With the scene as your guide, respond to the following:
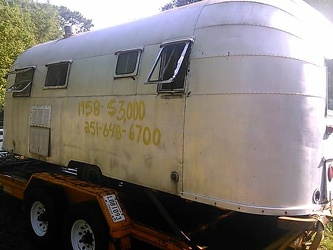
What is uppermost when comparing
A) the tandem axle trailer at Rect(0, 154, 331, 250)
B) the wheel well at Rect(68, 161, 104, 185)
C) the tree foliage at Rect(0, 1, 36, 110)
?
the tree foliage at Rect(0, 1, 36, 110)

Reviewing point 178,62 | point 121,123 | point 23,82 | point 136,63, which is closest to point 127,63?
point 136,63

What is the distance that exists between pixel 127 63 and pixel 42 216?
2857 mm

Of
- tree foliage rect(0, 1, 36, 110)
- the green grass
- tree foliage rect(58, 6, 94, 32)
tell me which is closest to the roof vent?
the green grass

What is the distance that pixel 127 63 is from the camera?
15.6ft

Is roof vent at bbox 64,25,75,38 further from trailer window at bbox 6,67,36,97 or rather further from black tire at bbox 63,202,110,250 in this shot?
black tire at bbox 63,202,110,250

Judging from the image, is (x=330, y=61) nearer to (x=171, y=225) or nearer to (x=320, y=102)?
(x=320, y=102)

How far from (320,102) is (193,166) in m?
1.60

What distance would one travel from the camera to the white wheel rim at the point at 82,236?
451 centimetres

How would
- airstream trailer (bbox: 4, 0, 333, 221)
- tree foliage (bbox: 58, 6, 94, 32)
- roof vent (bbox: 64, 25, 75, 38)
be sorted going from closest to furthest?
1. airstream trailer (bbox: 4, 0, 333, 221)
2. roof vent (bbox: 64, 25, 75, 38)
3. tree foliage (bbox: 58, 6, 94, 32)

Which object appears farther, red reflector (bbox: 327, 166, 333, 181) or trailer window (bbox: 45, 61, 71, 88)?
trailer window (bbox: 45, 61, 71, 88)

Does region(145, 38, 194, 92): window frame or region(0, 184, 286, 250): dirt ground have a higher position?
region(145, 38, 194, 92): window frame

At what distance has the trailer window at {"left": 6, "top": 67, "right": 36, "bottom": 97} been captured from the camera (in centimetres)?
684

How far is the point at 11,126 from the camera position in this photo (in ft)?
24.6

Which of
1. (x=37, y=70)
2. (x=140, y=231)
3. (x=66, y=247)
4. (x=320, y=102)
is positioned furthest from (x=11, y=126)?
(x=320, y=102)
